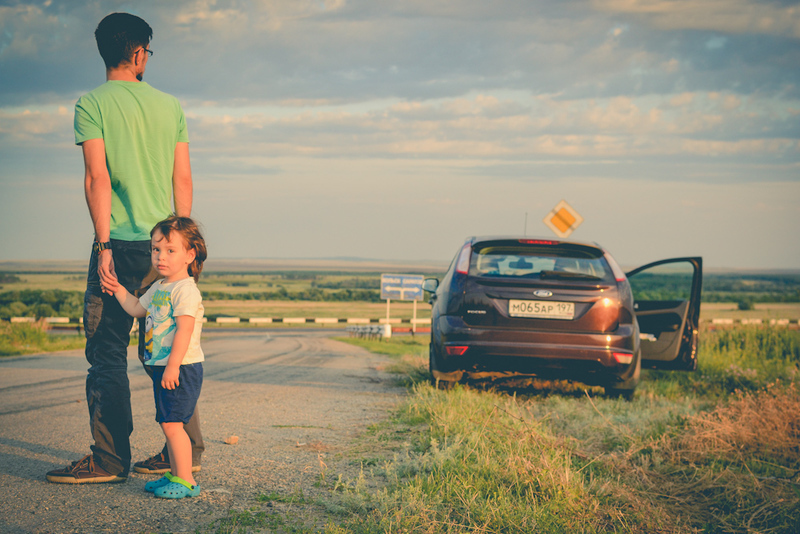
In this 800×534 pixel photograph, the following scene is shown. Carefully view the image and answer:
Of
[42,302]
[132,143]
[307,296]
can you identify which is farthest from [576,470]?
[307,296]

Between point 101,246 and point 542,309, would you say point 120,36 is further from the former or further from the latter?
point 542,309

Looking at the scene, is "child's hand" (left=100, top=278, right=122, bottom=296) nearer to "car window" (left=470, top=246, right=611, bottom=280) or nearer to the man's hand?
the man's hand

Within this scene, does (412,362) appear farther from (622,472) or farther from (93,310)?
(93,310)

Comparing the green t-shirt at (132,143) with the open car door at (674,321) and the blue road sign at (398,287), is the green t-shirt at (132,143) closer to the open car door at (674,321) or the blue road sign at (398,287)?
the open car door at (674,321)

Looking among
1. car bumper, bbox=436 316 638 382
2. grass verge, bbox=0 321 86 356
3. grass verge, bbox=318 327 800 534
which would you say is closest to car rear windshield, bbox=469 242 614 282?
car bumper, bbox=436 316 638 382

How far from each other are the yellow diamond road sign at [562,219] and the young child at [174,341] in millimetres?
9648

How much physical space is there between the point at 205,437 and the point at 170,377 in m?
1.75

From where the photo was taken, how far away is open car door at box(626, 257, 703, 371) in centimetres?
691

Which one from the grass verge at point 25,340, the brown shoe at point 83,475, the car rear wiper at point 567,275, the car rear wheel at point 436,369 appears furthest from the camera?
the grass verge at point 25,340

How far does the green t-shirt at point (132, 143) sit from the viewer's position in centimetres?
327

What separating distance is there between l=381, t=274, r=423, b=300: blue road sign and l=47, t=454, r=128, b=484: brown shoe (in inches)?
878

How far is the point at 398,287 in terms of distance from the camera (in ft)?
85.1

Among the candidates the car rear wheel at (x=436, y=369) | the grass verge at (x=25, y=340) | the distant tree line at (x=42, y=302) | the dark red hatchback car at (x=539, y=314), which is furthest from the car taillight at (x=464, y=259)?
the distant tree line at (x=42, y=302)

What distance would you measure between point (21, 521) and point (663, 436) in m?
4.09
